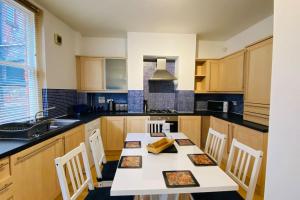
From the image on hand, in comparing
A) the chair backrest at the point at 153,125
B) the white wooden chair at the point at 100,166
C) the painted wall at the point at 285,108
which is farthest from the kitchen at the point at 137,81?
the white wooden chair at the point at 100,166

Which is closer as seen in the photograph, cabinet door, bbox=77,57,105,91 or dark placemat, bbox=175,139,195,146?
dark placemat, bbox=175,139,195,146

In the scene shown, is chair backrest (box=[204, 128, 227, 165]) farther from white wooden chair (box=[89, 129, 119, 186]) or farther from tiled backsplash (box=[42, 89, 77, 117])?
tiled backsplash (box=[42, 89, 77, 117])

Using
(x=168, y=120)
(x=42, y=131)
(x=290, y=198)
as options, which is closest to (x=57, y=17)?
(x=42, y=131)

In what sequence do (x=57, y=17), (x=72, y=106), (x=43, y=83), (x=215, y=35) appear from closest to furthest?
(x=43, y=83) < (x=57, y=17) < (x=72, y=106) < (x=215, y=35)

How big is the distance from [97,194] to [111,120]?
1.99m

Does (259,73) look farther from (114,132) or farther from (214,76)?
(114,132)

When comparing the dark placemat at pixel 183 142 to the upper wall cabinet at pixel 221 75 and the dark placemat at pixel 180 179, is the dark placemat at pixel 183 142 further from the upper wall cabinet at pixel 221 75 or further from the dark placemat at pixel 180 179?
the upper wall cabinet at pixel 221 75

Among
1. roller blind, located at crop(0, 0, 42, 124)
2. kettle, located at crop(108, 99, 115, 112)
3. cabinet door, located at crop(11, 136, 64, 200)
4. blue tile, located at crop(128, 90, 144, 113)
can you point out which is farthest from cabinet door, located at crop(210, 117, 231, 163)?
roller blind, located at crop(0, 0, 42, 124)

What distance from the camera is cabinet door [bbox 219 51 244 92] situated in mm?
2885

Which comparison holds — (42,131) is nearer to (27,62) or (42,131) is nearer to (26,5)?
(27,62)

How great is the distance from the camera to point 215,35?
3545mm

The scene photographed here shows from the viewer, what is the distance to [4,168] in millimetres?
1220

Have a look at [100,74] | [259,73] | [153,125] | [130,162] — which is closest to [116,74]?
[100,74]

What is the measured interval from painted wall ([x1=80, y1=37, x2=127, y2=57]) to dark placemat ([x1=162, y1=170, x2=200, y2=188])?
3093 millimetres
